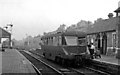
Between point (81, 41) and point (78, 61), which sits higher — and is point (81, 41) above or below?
above

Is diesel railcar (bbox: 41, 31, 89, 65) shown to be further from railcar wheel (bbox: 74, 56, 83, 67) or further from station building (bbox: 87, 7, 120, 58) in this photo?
station building (bbox: 87, 7, 120, 58)

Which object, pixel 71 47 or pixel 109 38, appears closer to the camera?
pixel 71 47

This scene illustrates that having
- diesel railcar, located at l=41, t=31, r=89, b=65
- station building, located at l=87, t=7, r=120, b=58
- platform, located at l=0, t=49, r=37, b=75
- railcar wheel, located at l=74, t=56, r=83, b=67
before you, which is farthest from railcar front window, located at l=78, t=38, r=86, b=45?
station building, located at l=87, t=7, r=120, b=58

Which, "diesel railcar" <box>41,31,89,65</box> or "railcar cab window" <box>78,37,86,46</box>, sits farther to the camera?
"railcar cab window" <box>78,37,86,46</box>

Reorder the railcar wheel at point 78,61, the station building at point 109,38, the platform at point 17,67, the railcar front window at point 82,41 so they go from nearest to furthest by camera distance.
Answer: the platform at point 17,67 → the railcar wheel at point 78,61 → the railcar front window at point 82,41 → the station building at point 109,38

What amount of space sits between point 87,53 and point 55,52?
348cm

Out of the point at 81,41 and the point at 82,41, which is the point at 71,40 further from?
the point at 82,41

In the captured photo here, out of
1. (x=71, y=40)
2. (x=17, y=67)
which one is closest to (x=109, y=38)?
(x=71, y=40)

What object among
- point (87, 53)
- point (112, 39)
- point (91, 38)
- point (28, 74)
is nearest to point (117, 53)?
point (112, 39)

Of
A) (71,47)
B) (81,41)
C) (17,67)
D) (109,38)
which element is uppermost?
(109,38)

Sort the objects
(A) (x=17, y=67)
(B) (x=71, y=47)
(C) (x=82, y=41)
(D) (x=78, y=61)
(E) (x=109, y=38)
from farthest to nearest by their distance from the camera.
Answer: (E) (x=109, y=38) < (C) (x=82, y=41) < (B) (x=71, y=47) < (D) (x=78, y=61) < (A) (x=17, y=67)

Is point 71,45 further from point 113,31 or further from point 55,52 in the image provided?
point 113,31

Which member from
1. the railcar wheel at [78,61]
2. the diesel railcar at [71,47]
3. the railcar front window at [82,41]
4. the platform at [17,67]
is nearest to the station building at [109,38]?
the railcar front window at [82,41]

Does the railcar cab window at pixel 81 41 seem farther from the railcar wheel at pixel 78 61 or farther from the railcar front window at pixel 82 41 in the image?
the railcar wheel at pixel 78 61
